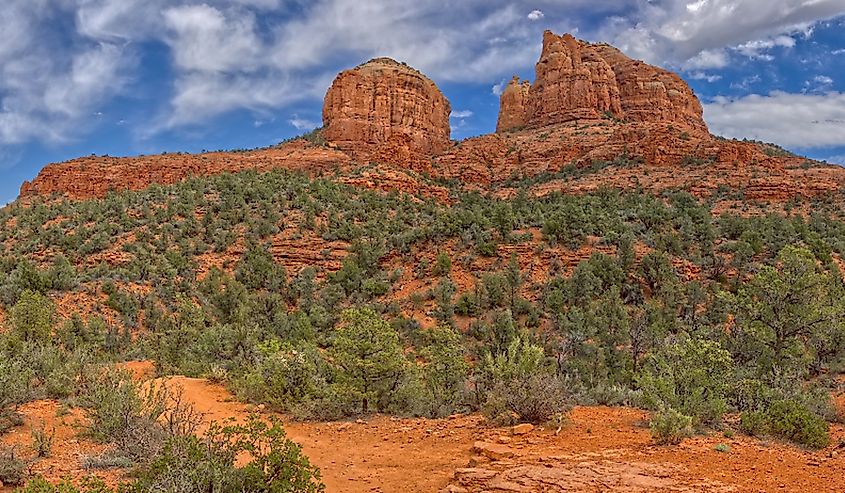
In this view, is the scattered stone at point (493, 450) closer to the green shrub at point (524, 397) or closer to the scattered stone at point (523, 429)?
the scattered stone at point (523, 429)

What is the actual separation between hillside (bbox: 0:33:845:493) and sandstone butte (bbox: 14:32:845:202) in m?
0.35

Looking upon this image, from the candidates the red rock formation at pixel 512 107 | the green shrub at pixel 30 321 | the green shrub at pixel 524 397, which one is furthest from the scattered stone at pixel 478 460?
the red rock formation at pixel 512 107

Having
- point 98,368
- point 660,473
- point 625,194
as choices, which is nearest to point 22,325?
point 98,368

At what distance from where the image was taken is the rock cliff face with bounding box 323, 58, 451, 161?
66.0 m

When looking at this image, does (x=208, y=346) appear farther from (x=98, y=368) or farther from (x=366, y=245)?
(x=366, y=245)

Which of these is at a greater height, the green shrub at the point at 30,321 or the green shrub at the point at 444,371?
the green shrub at the point at 30,321

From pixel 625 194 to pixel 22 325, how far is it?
39303 mm

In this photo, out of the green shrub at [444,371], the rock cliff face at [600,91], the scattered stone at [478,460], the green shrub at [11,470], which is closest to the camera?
the green shrub at [11,470]

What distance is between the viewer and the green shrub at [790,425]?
7.75m

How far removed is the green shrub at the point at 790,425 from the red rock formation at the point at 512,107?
70.6 meters

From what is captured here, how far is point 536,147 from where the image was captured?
6250 centimetres

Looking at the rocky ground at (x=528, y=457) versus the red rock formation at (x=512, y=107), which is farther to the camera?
the red rock formation at (x=512, y=107)

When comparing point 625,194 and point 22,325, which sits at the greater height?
point 625,194

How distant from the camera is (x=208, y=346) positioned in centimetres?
1709
